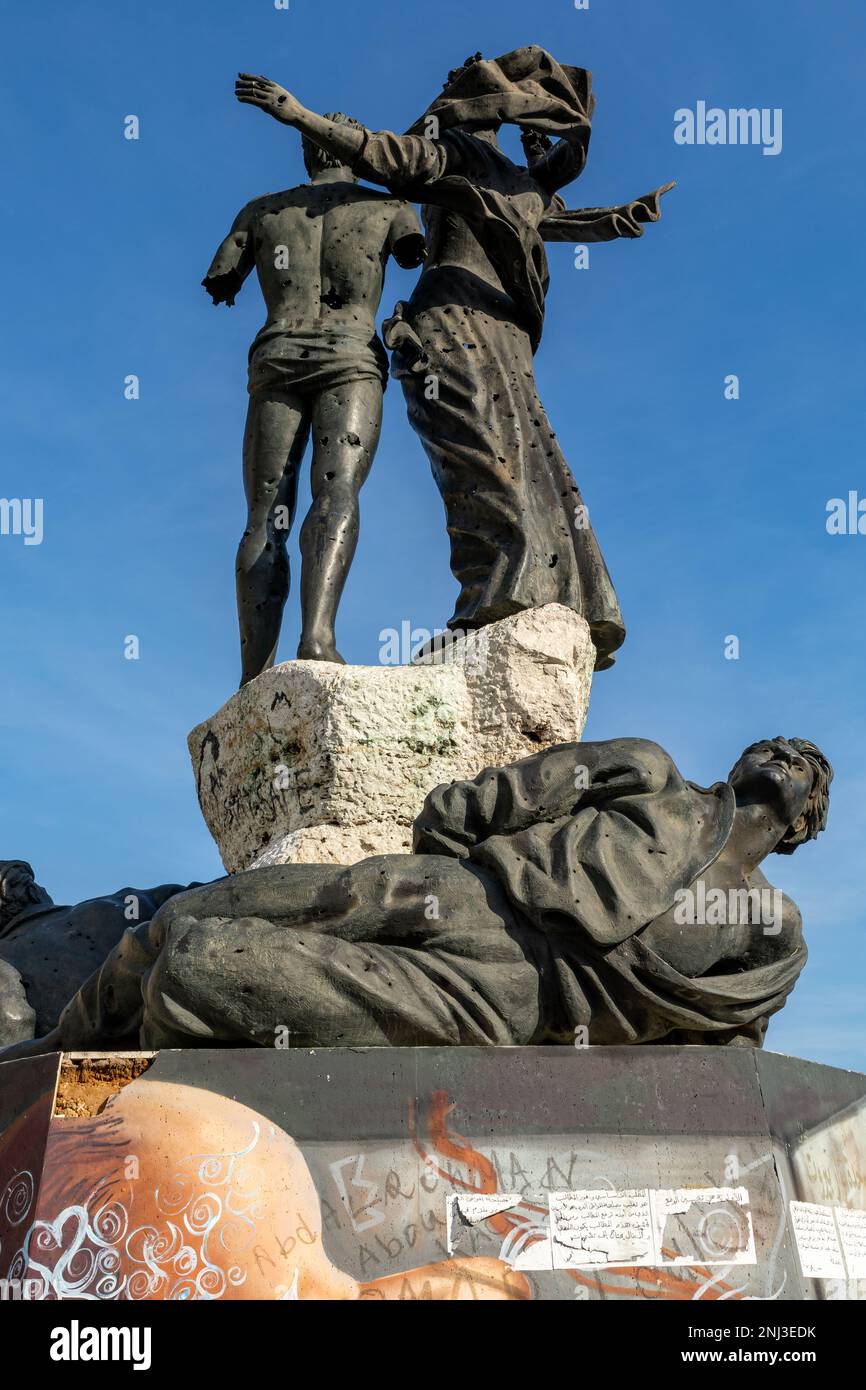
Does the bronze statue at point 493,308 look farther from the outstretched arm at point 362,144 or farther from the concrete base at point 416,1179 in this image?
the concrete base at point 416,1179

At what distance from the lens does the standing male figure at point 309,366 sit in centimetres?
569

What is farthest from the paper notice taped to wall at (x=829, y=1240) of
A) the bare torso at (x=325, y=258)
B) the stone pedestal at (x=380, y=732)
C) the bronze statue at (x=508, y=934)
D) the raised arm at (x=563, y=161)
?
the raised arm at (x=563, y=161)

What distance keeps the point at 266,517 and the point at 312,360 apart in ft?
1.96

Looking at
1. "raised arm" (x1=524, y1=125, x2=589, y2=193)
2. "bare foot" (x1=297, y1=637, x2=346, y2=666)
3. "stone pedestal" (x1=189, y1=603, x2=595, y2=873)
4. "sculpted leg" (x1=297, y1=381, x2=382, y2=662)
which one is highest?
"raised arm" (x1=524, y1=125, x2=589, y2=193)

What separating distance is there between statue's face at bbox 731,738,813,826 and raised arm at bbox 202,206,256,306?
2.80 meters

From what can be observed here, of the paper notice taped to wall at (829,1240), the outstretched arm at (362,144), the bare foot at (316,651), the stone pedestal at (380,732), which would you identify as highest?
the outstretched arm at (362,144)

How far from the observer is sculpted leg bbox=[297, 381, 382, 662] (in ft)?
17.8

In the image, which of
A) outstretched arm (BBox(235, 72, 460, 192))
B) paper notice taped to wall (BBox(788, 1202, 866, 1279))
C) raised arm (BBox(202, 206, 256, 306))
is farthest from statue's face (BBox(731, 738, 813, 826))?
raised arm (BBox(202, 206, 256, 306))

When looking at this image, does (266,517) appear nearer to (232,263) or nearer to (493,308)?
(232,263)

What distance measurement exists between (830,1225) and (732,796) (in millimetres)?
1142

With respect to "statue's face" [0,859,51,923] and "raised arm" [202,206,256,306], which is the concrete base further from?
"raised arm" [202,206,256,306]

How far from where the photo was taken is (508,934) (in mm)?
4078

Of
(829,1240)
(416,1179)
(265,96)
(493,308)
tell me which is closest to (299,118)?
(265,96)
